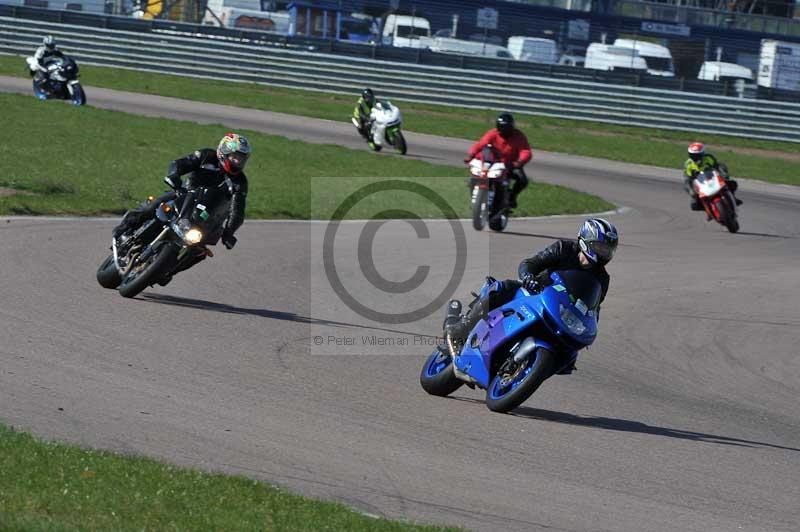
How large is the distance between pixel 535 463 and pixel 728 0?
4256cm

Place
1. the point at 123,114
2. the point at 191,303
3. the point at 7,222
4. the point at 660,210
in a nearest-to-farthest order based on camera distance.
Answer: the point at 191,303 → the point at 7,222 → the point at 660,210 → the point at 123,114

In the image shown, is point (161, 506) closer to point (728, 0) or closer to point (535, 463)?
point (535, 463)

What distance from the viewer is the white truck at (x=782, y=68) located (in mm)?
37281

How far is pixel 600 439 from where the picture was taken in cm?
821

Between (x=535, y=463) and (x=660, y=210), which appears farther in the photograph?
(x=660, y=210)

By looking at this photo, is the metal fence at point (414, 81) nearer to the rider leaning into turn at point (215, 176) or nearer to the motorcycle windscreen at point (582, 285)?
the rider leaning into turn at point (215, 176)

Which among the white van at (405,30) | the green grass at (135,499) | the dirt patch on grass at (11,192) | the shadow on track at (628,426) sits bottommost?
the dirt patch on grass at (11,192)

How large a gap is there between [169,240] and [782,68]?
30.2 metres

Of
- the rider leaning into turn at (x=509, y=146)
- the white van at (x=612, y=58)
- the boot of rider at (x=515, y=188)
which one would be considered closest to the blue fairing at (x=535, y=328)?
the rider leaning into turn at (x=509, y=146)

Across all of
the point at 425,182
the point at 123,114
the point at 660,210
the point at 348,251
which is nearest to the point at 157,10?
the point at 123,114

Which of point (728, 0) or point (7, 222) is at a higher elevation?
point (728, 0)

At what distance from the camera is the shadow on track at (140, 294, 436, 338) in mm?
11406

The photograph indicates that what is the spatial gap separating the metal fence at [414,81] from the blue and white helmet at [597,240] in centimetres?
2792

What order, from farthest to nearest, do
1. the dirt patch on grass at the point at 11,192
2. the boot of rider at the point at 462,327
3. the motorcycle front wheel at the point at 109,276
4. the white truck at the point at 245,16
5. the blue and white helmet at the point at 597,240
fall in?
the white truck at the point at 245,16, the dirt patch on grass at the point at 11,192, the motorcycle front wheel at the point at 109,276, the boot of rider at the point at 462,327, the blue and white helmet at the point at 597,240
